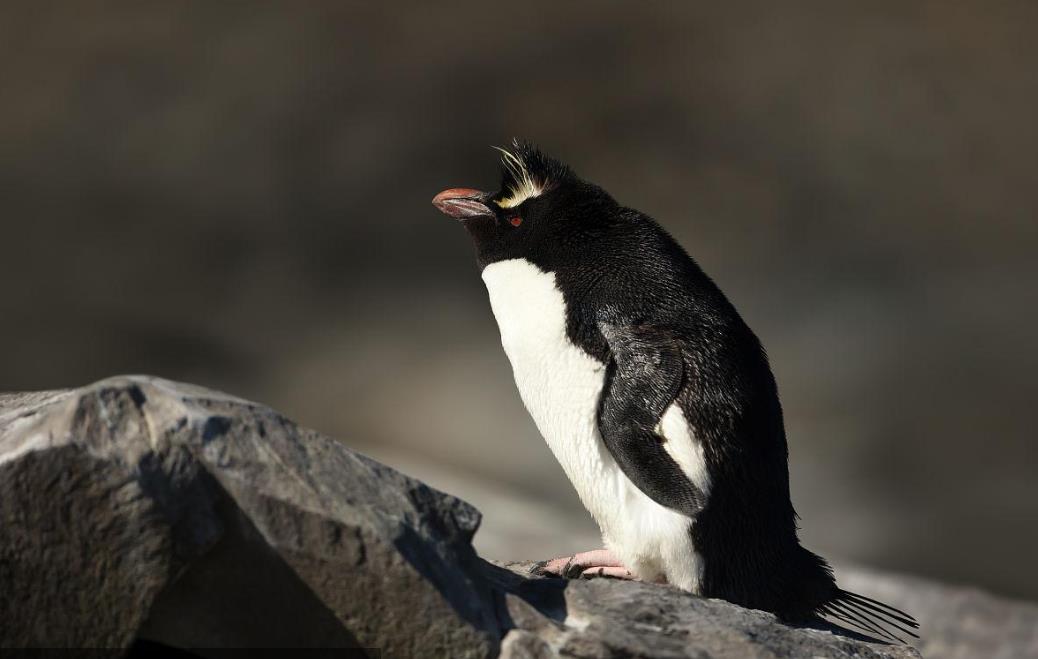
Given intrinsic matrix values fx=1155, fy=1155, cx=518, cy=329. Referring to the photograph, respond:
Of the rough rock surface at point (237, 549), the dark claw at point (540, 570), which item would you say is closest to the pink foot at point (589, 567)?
the dark claw at point (540, 570)

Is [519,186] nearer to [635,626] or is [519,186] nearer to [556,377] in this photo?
[556,377]

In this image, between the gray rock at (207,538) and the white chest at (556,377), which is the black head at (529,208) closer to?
the white chest at (556,377)

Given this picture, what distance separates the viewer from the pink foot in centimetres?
178

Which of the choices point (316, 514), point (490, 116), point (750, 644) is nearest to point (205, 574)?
point (316, 514)

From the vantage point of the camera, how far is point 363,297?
555 cm

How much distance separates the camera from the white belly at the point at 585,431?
173 cm

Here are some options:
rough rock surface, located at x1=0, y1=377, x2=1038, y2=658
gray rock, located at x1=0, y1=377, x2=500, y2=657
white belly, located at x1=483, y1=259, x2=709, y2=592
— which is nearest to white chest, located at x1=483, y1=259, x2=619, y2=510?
white belly, located at x1=483, y1=259, x2=709, y2=592

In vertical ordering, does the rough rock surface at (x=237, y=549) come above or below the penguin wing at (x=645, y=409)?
below

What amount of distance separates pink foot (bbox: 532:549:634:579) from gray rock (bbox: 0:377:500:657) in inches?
15.7

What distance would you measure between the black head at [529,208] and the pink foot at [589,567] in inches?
20.4

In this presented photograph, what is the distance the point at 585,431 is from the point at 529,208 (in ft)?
1.47

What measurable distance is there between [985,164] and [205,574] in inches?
161

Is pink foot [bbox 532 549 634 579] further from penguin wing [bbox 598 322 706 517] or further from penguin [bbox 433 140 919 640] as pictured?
penguin wing [bbox 598 322 706 517]

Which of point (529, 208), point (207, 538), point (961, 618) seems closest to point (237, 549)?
point (207, 538)
